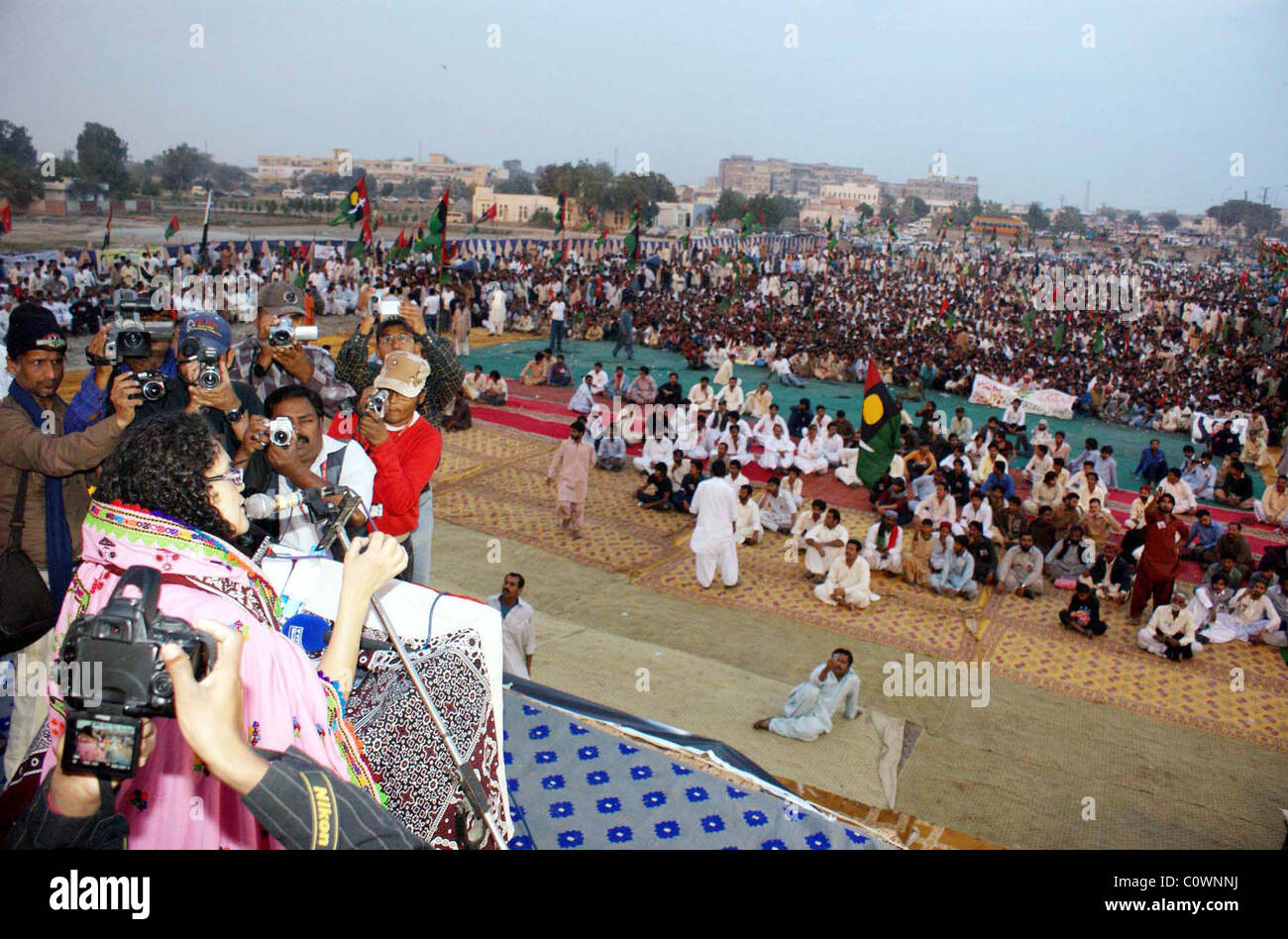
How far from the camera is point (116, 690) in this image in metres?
1.09

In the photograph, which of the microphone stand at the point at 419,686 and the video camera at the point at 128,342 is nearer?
the microphone stand at the point at 419,686

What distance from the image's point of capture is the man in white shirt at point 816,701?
5.04m

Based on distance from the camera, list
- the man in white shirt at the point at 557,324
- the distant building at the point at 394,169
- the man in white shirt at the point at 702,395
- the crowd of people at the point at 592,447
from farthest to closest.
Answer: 1. the distant building at the point at 394,169
2. the man in white shirt at the point at 557,324
3. the man in white shirt at the point at 702,395
4. the crowd of people at the point at 592,447

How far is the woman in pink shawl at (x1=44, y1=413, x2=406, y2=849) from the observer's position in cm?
142

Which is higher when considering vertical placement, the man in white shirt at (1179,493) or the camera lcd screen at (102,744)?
the camera lcd screen at (102,744)

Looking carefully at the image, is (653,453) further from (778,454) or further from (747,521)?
(747,521)

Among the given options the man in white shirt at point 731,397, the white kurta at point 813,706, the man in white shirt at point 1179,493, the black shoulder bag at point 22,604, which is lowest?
the white kurta at point 813,706

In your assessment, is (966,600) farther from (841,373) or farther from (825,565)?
(841,373)

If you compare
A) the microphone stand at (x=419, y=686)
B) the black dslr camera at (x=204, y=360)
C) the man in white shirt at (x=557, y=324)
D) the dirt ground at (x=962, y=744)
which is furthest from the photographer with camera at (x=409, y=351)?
the man in white shirt at (x=557, y=324)

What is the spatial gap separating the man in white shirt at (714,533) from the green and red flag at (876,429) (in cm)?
136
